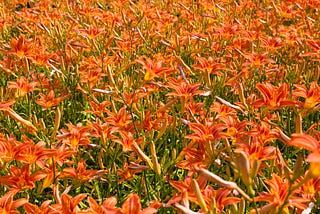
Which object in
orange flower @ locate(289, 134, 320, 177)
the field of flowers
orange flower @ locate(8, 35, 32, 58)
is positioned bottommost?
the field of flowers

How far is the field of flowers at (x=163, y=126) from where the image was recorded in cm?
147

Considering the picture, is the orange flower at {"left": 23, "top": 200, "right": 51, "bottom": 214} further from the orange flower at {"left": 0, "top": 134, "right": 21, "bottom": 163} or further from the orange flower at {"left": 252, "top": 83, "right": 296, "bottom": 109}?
the orange flower at {"left": 252, "top": 83, "right": 296, "bottom": 109}

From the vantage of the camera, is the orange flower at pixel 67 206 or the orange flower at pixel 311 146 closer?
the orange flower at pixel 311 146

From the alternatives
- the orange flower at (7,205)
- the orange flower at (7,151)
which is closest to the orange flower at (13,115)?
the orange flower at (7,151)

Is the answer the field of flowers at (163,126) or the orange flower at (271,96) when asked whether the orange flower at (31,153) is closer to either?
the field of flowers at (163,126)

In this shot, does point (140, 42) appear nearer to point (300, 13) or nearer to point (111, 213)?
point (300, 13)

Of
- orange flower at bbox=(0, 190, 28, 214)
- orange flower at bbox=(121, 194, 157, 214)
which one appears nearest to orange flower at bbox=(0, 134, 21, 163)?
orange flower at bbox=(0, 190, 28, 214)

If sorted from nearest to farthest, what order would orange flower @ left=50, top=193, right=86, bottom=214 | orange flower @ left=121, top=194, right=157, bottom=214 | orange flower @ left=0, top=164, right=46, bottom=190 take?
orange flower @ left=121, top=194, right=157, bottom=214, orange flower @ left=50, top=193, right=86, bottom=214, orange flower @ left=0, top=164, right=46, bottom=190

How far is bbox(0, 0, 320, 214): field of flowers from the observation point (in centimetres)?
147

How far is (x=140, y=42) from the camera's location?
3867 millimetres

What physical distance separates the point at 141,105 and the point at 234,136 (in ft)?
2.65

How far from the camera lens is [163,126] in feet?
7.00

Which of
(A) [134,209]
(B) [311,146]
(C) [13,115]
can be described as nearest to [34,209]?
(A) [134,209]

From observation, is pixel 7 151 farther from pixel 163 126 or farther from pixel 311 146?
pixel 311 146
